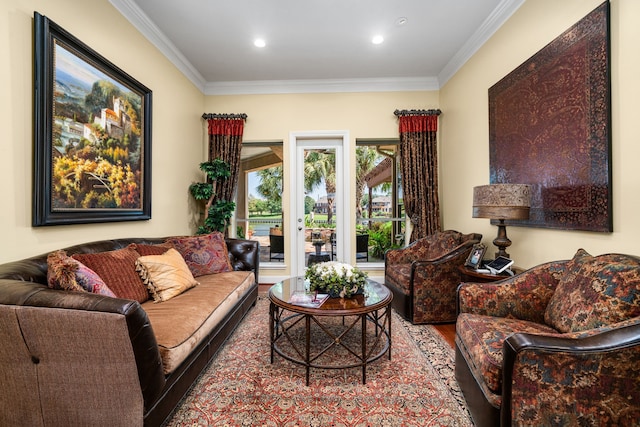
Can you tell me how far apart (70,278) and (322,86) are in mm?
3882

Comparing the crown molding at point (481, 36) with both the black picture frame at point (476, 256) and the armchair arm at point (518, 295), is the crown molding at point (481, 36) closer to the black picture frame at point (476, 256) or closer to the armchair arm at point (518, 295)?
the black picture frame at point (476, 256)

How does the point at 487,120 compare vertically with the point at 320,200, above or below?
above

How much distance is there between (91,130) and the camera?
225 cm

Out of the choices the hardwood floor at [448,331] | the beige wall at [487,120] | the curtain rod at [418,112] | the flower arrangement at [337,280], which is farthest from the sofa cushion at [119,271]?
the curtain rod at [418,112]

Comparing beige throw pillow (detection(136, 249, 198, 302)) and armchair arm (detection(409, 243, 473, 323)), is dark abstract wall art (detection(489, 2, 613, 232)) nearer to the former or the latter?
armchair arm (detection(409, 243, 473, 323))

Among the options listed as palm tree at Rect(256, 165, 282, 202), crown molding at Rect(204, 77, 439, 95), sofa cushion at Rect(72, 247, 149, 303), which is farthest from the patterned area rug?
crown molding at Rect(204, 77, 439, 95)

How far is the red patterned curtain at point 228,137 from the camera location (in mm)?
4297

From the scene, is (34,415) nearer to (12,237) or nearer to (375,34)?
(12,237)

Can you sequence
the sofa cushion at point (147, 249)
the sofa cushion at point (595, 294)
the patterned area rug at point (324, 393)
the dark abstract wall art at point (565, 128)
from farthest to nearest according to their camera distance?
the sofa cushion at point (147, 249) < the dark abstract wall art at point (565, 128) < the patterned area rug at point (324, 393) < the sofa cushion at point (595, 294)

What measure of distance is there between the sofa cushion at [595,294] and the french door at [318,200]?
9.57 ft

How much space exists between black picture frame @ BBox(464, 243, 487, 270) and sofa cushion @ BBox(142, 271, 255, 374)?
7.32 ft

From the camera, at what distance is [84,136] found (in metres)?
2.19

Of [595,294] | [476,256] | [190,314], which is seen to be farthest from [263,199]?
[595,294]

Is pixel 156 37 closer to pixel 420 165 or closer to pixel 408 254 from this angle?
pixel 420 165
